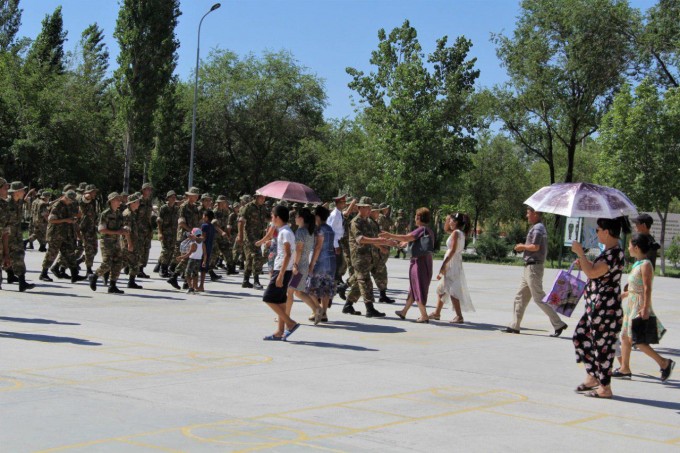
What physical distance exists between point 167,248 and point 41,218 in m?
7.33

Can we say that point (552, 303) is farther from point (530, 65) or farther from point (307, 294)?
point (530, 65)

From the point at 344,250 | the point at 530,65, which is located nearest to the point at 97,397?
the point at 344,250

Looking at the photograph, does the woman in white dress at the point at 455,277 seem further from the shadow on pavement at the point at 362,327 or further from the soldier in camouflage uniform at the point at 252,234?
the soldier in camouflage uniform at the point at 252,234

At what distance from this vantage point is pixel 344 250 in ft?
59.6

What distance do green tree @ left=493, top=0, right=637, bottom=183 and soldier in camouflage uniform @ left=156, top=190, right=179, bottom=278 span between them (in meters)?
30.6

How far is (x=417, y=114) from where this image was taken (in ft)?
Answer: 137

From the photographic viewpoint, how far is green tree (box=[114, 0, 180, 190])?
1973 inches

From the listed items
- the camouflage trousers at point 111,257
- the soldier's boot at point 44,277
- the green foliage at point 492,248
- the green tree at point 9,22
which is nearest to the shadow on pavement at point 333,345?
the camouflage trousers at point 111,257

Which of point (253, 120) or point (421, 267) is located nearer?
point (421, 267)

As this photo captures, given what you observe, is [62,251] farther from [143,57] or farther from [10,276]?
[143,57]

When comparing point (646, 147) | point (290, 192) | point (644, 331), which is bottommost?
point (644, 331)

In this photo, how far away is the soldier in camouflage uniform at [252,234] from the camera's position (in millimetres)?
19266

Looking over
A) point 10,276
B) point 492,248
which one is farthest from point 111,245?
point 492,248

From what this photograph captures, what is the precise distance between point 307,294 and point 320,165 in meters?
49.0
